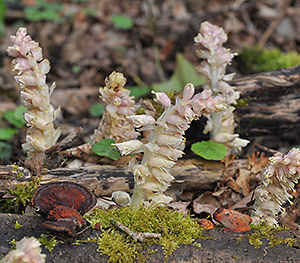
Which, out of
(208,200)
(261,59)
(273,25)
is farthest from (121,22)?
(208,200)

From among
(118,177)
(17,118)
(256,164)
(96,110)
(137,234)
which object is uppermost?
(137,234)

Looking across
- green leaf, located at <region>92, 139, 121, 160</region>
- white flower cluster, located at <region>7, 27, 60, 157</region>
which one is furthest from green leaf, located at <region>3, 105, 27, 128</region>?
green leaf, located at <region>92, 139, 121, 160</region>

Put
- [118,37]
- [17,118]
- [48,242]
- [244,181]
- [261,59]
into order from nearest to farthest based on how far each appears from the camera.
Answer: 1. [48,242]
2. [244,181]
3. [17,118]
4. [261,59]
5. [118,37]

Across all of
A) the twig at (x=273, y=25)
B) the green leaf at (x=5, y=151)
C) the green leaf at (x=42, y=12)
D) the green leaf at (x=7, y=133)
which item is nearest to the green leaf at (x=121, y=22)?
the green leaf at (x=42, y=12)

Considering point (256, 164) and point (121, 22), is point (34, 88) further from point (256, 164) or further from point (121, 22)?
point (121, 22)

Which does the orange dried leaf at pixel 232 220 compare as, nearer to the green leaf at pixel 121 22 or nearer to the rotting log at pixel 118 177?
the rotting log at pixel 118 177

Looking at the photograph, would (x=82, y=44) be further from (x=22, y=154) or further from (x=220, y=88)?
(x=220, y=88)
